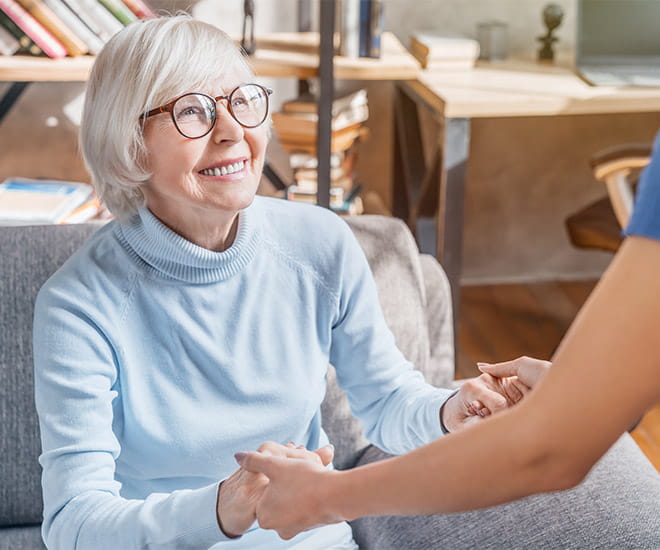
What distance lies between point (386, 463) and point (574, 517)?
564 mm

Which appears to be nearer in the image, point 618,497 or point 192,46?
point 192,46

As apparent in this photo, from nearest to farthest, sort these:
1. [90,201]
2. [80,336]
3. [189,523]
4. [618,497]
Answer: [189,523] → [80,336] → [618,497] → [90,201]

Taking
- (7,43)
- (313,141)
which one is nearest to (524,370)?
(313,141)

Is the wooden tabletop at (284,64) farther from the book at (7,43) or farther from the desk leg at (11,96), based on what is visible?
the desk leg at (11,96)

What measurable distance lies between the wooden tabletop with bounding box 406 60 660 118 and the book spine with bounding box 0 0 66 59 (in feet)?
2.97

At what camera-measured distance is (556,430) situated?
718mm

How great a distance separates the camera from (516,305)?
3.21 m

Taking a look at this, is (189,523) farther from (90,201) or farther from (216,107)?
(90,201)

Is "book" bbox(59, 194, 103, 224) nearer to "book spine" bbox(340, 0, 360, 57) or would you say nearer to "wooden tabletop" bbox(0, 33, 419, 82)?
"wooden tabletop" bbox(0, 33, 419, 82)

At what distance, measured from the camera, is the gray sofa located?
127cm

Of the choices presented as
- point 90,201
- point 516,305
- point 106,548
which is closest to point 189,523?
point 106,548

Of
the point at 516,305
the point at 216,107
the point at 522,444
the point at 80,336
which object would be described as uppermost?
the point at 216,107

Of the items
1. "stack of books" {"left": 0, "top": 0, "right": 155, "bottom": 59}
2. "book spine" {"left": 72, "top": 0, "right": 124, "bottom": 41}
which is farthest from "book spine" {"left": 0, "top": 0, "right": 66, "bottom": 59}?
"book spine" {"left": 72, "top": 0, "right": 124, "bottom": 41}

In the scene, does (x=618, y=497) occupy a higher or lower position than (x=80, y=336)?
lower
